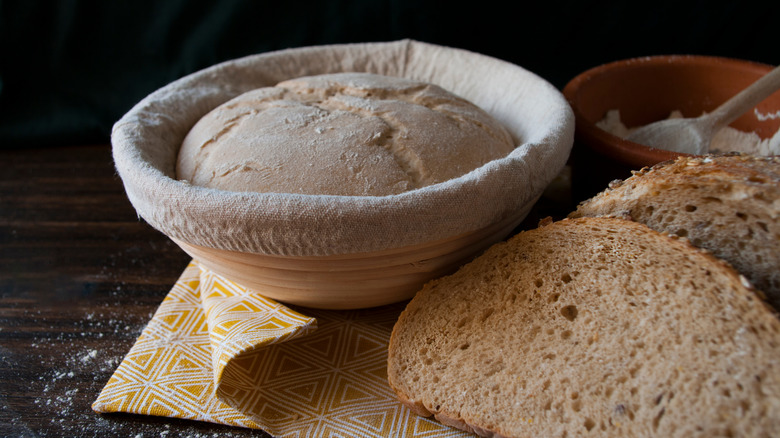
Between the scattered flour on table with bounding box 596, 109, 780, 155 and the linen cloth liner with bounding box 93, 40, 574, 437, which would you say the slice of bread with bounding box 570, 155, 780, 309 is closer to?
the linen cloth liner with bounding box 93, 40, 574, 437

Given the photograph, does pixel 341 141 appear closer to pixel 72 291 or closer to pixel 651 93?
pixel 72 291

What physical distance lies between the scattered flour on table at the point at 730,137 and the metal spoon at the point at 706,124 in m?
0.16

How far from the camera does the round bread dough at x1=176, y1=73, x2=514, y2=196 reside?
1.13 meters

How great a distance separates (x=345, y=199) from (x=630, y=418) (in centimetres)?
58

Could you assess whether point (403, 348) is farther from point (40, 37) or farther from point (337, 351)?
point (40, 37)

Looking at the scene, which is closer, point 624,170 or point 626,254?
point 626,254

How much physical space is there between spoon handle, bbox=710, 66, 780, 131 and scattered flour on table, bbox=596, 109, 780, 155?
155mm

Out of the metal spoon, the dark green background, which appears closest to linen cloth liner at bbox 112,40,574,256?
the metal spoon

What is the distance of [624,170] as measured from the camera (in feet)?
4.53

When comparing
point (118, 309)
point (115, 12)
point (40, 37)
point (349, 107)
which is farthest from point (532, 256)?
point (40, 37)

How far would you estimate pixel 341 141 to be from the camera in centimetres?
119

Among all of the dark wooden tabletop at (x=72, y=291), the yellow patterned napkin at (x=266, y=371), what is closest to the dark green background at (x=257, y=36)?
the dark wooden tabletop at (x=72, y=291)

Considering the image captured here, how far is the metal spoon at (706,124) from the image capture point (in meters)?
1.42

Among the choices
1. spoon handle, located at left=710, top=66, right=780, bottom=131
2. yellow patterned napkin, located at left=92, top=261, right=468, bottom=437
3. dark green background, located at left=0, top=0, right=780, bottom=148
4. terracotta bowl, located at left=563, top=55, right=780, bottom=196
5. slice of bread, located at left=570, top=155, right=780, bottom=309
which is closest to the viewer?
slice of bread, located at left=570, top=155, right=780, bottom=309
